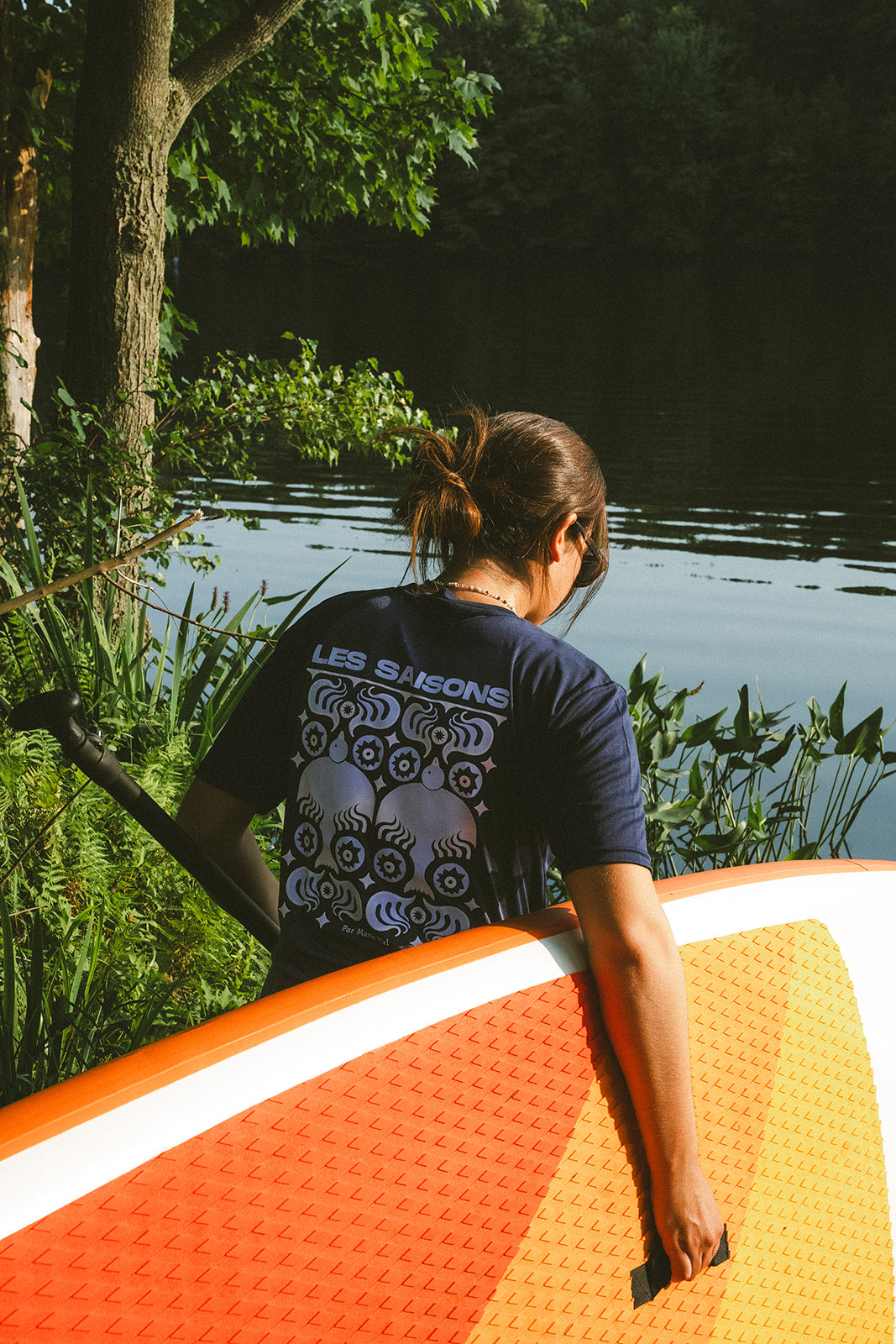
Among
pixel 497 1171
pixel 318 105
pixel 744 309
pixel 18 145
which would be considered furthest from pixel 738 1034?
pixel 744 309

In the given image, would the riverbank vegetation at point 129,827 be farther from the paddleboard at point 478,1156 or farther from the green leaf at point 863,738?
the paddleboard at point 478,1156

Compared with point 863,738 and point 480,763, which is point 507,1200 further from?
point 863,738

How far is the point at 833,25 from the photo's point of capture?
195 ft

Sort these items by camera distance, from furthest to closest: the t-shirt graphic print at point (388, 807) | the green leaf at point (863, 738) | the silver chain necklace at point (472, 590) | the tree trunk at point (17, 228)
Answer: the tree trunk at point (17, 228), the green leaf at point (863, 738), the silver chain necklace at point (472, 590), the t-shirt graphic print at point (388, 807)

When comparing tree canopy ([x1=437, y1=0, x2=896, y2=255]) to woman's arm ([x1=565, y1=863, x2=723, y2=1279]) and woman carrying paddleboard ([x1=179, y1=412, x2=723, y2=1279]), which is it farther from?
woman's arm ([x1=565, y1=863, x2=723, y2=1279])

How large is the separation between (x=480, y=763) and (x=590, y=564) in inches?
20.1

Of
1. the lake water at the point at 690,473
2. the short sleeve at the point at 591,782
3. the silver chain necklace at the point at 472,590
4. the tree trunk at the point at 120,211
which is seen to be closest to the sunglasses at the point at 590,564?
the silver chain necklace at the point at 472,590

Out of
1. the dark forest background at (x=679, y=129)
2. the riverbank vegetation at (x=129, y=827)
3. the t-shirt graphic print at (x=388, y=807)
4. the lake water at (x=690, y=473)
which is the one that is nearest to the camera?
the t-shirt graphic print at (x=388, y=807)

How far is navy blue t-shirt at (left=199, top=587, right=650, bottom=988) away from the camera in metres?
1.70

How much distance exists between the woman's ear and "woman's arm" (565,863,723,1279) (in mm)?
552

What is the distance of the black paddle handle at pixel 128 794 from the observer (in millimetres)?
1941

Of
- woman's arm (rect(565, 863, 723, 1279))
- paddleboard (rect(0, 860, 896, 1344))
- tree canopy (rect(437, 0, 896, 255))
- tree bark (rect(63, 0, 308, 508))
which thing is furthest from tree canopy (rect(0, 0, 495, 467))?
tree canopy (rect(437, 0, 896, 255))

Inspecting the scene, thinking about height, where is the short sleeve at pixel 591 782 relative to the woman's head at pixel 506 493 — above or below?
below

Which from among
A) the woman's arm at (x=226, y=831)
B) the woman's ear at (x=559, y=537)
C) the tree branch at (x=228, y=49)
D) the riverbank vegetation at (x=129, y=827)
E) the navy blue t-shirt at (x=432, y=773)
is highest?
the tree branch at (x=228, y=49)
